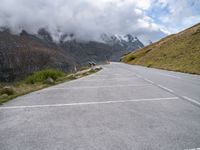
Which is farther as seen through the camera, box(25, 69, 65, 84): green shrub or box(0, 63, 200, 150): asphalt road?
box(25, 69, 65, 84): green shrub

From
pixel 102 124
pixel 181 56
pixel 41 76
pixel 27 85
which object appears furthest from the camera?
pixel 181 56

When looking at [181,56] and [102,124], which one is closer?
[102,124]

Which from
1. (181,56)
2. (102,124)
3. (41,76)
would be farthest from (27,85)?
(181,56)

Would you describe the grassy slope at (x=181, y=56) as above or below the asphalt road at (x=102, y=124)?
above

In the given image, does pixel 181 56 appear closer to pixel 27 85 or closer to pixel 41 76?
pixel 41 76

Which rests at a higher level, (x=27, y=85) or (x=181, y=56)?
(x=181, y=56)

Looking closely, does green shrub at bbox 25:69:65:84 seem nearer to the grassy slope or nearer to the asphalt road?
the asphalt road

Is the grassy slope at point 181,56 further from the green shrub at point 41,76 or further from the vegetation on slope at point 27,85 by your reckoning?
the vegetation on slope at point 27,85

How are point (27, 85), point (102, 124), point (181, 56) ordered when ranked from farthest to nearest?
point (181, 56), point (27, 85), point (102, 124)

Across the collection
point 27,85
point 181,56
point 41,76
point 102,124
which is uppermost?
Answer: point 181,56

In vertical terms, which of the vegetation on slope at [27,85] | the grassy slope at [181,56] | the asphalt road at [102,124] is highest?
the grassy slope at [181,56]

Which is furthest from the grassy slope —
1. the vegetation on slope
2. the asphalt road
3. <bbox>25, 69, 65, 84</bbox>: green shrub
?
the asphalt road

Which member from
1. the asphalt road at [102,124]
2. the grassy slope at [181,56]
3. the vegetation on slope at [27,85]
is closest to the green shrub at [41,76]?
the vegetation on slope at [27,85]

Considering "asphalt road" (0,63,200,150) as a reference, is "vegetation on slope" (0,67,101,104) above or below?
above
